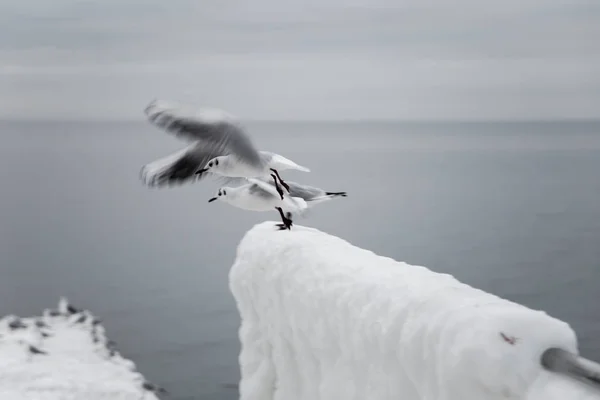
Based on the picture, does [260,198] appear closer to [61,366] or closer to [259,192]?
[259,192]

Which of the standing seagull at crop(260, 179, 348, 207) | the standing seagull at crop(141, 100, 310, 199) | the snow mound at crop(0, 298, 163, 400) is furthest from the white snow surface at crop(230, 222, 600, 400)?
the snow mound at crop(0, 298, 163, 400)

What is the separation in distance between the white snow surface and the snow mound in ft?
2.60

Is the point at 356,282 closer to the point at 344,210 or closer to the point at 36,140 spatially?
the point at 344,210

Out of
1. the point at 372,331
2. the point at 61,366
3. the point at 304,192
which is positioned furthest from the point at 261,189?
the point at 61,366

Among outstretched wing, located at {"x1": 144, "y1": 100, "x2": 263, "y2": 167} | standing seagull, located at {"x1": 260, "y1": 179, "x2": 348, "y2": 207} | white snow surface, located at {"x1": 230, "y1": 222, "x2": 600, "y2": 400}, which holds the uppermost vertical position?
outstretched wing, located at {"x1": 144, "y1": 100, "x2": 263, "y2": 167}

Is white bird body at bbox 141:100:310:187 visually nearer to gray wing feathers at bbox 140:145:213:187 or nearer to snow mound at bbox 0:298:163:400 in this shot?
gray wing feathers at bbox 140:145:213:187

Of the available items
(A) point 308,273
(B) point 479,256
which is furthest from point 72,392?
(B) point 479,256

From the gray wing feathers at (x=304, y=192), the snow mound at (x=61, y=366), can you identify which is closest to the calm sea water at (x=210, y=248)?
the gray wing feathers at (x=304, y=192)

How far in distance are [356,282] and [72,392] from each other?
1.50 meters

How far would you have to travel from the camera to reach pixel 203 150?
67.4 inches

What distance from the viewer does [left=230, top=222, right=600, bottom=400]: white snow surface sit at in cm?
100

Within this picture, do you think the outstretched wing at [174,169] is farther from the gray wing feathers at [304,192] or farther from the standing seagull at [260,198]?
the gray wing feathers at [304,192]

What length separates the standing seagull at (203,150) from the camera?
164 cm

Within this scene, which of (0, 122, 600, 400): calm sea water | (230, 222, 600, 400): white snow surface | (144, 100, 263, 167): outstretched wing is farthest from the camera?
(0, 122, 600, 400): calm sea water
